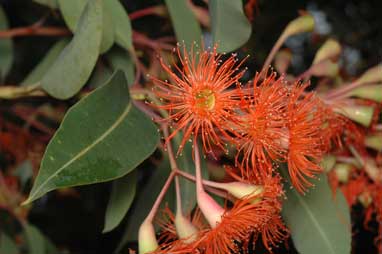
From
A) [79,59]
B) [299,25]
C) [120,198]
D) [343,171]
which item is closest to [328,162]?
[343,171]

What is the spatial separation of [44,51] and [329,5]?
95 cm

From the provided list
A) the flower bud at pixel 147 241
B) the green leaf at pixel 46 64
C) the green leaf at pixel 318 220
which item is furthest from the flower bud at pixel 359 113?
the green leaf at pixel 46 64

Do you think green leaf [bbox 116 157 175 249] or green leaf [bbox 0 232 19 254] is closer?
green leaf [bbox 116 157 175 249]

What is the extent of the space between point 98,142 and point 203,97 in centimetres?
21

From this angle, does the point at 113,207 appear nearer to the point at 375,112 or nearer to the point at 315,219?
the point at 315,219

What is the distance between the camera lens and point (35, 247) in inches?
60.7

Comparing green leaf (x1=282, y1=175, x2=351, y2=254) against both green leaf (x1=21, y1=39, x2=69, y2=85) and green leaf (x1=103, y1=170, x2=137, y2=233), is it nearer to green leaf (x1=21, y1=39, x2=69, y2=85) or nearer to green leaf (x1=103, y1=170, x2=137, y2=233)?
green leaf (x1=103, y1=170, x2=137, y2=233)

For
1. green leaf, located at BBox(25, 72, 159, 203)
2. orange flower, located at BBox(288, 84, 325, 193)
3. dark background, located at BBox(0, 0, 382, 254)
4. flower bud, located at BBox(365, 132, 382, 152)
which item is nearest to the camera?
green leaf, located at BBox(25, 72, 159, 203)

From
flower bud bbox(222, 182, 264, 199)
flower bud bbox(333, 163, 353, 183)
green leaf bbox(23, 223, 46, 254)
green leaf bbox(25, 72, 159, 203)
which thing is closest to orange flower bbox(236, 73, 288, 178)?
flower bud bbox(222, 182, 264, 199)

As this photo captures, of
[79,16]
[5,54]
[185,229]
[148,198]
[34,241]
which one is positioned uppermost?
[5,54]

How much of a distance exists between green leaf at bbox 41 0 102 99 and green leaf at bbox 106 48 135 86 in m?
0.20

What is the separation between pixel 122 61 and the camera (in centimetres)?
132

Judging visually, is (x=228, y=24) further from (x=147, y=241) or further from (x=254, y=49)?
(x=254, y=49)

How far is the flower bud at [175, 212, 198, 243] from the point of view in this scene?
1006mm
